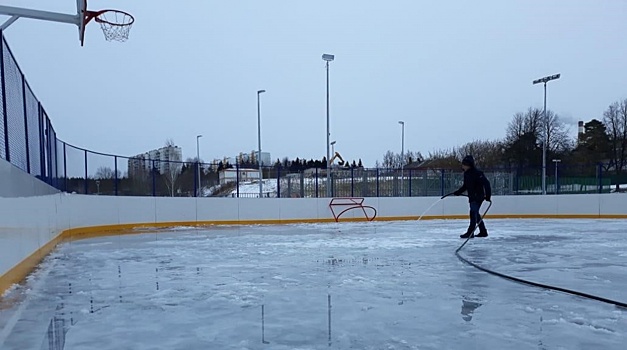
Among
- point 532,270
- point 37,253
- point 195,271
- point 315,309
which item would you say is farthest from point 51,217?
point 532,270

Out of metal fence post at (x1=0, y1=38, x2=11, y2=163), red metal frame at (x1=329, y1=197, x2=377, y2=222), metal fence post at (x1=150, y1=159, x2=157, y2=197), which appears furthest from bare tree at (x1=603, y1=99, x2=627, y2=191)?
metal fence post at (x1=0, y1=38, x2=11, y2=163)

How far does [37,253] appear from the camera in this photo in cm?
704

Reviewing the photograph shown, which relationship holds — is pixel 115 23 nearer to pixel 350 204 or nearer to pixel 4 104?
pixel 4 104

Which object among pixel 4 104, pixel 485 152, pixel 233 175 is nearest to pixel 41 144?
pixel 4 104

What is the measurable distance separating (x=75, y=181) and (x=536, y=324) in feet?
41.4

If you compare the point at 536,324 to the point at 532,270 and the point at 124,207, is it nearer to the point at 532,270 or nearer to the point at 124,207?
the point at 532,270

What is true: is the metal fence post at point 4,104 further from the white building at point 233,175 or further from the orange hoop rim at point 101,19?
the white building at point 233,175

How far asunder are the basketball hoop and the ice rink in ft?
13.4

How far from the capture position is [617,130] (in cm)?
4950

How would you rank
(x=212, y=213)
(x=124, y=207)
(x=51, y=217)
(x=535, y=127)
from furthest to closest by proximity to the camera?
(x=535, y=127) → (x=212, y=213) → (x=124, y=207) → (x=51, y=217)

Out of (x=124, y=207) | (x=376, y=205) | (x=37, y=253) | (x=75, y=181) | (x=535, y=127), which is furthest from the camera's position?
(x=535, y=127)

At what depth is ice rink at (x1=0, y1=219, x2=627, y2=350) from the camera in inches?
128

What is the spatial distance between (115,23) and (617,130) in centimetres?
5223

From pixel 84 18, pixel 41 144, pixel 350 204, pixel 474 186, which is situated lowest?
pixel 350 204
